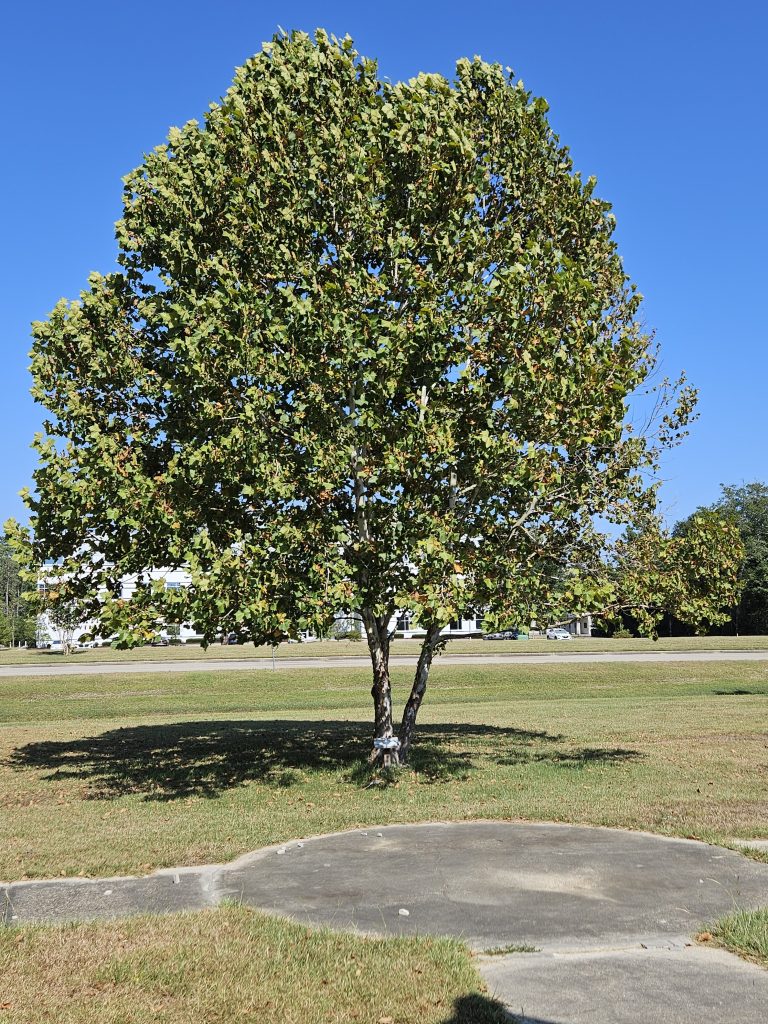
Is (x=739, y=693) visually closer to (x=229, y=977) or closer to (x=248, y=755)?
(x=248, y=755)

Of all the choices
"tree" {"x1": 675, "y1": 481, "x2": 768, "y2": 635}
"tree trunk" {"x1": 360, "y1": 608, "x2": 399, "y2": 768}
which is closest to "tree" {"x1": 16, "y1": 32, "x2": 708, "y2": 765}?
"tree trunk" {"x1": 360, "y1": 608, "x2": 399, "y2": 768}

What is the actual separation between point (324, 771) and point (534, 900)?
27.0ft

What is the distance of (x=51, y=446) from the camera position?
45.0 feet

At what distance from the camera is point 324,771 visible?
15.4 metres

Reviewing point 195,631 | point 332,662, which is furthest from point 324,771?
point 332,662

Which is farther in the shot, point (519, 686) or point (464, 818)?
point (519, 686)

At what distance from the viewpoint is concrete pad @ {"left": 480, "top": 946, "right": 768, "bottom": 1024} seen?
A: 514 cm

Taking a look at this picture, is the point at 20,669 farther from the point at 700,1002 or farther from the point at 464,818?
the point at 700,1002

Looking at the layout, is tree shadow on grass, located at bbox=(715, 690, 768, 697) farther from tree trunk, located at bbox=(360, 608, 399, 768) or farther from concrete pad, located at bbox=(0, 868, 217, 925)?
concrete pad, located at bbox=(0, 868, 217, 925)

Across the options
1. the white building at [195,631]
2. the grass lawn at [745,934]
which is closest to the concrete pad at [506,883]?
the grass lawn at [745,934]

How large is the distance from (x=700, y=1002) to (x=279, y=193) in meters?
12.0

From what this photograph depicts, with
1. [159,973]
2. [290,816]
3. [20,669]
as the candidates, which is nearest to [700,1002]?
[159,973]

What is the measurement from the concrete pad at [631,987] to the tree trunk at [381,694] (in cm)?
903

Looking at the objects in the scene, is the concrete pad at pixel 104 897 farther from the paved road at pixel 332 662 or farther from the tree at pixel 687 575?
the paved road at pixel 332 662
